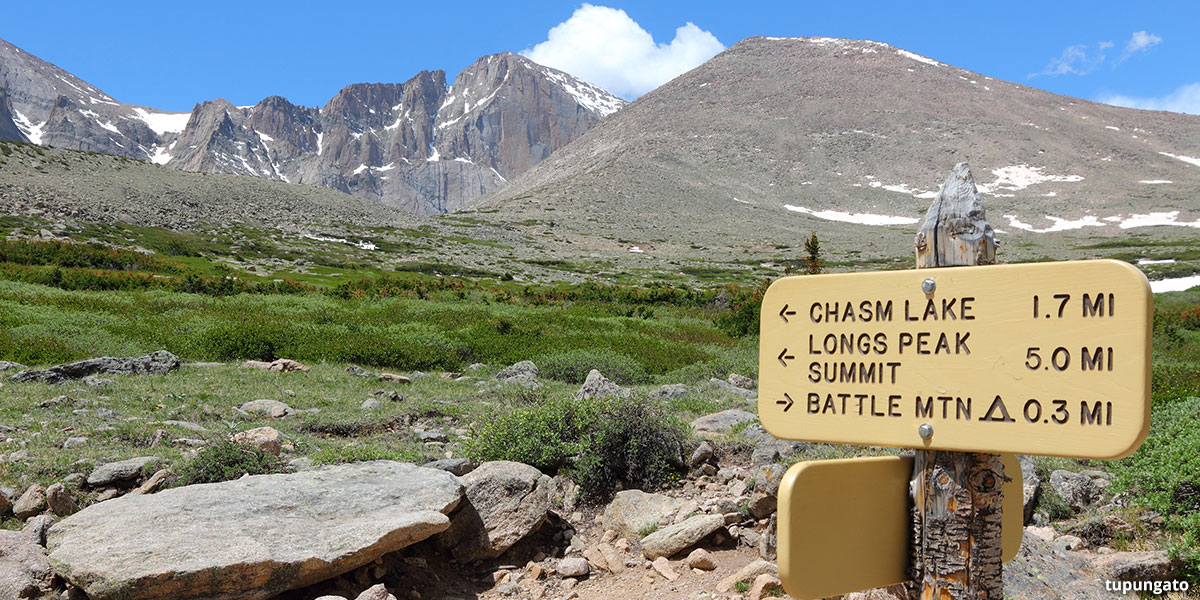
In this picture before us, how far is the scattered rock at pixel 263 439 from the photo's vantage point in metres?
7.55

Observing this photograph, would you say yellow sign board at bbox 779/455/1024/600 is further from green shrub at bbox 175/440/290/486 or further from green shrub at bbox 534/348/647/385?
green shrub at bbox 534/348/647/385

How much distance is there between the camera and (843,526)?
2.49 meters

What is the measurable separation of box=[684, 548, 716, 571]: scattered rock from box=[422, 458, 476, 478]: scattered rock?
2802 millimetres

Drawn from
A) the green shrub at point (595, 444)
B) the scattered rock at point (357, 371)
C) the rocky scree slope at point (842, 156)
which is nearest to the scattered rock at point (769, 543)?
the green shrub at point (595, 444)

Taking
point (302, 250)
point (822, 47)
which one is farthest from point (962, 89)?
point (302, 250)

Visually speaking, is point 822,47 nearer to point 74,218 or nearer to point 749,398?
point 74,218

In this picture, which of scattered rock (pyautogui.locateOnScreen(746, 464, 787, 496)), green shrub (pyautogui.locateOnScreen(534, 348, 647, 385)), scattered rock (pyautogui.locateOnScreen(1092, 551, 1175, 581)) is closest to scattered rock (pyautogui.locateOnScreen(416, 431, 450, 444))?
scattered rock (pyautogui.locateOnScreen(746, 464, 787, 496))

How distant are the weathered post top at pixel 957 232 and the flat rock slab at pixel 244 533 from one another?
170 inches

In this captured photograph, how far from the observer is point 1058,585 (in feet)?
14.9

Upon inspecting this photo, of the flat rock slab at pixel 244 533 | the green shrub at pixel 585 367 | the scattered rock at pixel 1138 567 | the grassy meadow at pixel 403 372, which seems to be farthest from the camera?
the green shrub at pixel 585 367

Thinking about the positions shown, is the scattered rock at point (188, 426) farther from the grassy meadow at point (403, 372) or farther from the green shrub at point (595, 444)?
the green shrub at point (595, 444)

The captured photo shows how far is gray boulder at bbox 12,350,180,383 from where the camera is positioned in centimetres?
1142

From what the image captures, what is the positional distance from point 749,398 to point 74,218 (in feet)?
191

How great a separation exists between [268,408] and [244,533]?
18.5 feet
